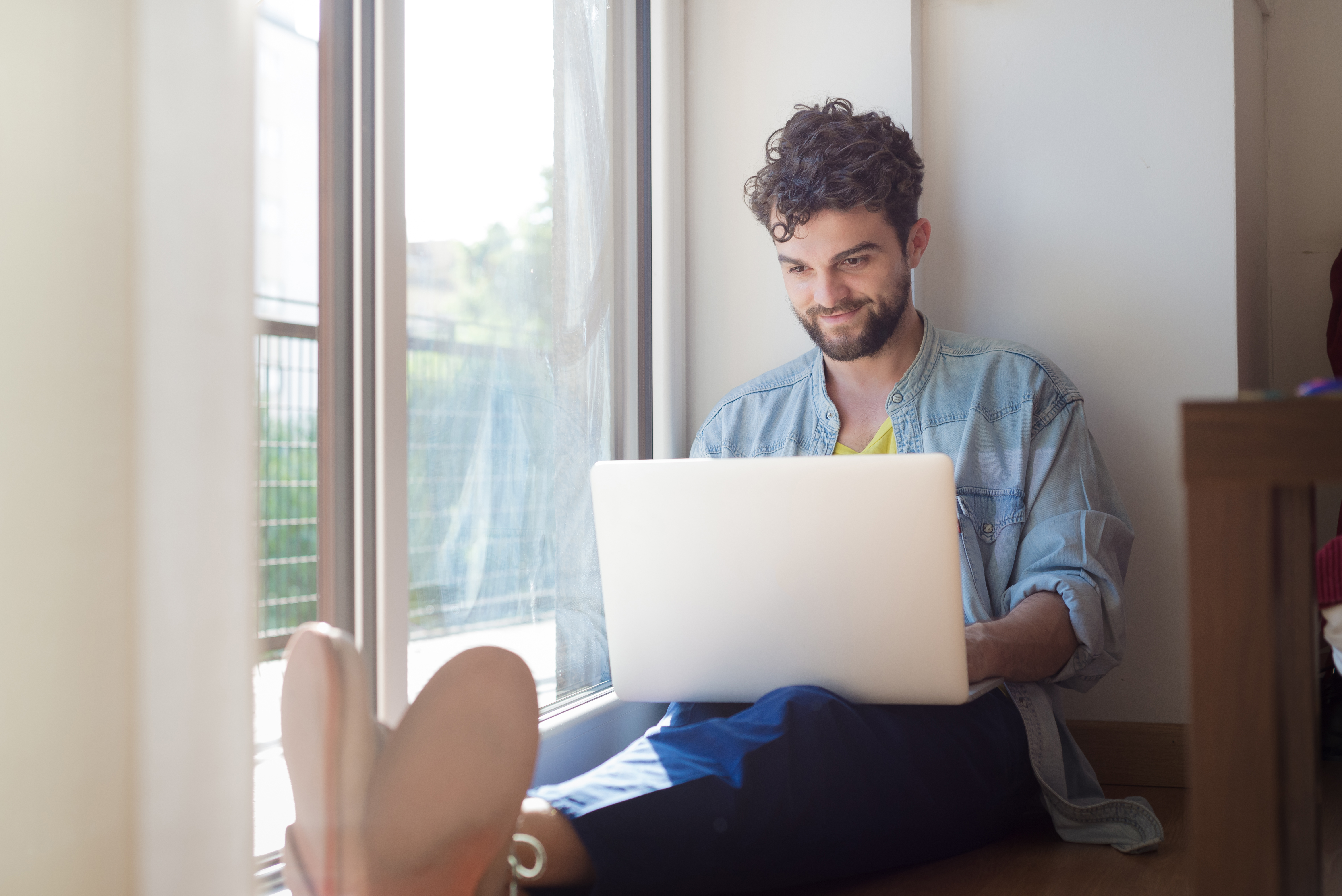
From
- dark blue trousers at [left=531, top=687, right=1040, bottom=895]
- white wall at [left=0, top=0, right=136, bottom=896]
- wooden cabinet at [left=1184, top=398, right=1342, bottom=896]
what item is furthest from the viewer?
dark blue trousers at [left=531, top=687, right=1040, bottom=895]

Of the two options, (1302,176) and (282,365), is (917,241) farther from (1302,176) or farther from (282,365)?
(282,365)

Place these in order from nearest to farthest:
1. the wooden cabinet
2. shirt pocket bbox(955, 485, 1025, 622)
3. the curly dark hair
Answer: the wooden cabinet
shirt pocket bbox(955, 485, 1025, 622)
the curly dark hair

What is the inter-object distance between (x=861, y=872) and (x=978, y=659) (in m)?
0.31

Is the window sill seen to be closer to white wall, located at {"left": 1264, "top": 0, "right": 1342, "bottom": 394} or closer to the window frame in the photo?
the window frame

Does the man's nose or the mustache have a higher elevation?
the man's nose

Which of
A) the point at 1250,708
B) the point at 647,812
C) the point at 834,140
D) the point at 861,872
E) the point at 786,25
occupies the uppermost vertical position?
the point at 786,25

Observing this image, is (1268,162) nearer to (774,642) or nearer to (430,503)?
(774,642)

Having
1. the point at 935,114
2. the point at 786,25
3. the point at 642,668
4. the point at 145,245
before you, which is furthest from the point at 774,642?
the point at 786,25

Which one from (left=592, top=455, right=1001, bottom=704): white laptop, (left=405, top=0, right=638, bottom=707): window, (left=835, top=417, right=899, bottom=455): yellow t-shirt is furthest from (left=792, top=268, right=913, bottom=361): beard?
A: (left=592, top=455, right=1001, bottom=704): white laptop

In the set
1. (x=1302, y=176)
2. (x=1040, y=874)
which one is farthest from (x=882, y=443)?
(x=1302, y=176)

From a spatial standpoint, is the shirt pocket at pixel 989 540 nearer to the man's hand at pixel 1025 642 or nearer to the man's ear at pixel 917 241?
the man's hand at pixel 1025 642

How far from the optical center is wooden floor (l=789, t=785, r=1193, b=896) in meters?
1.26

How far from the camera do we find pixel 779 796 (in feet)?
3.73

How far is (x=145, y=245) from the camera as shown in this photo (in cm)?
96
